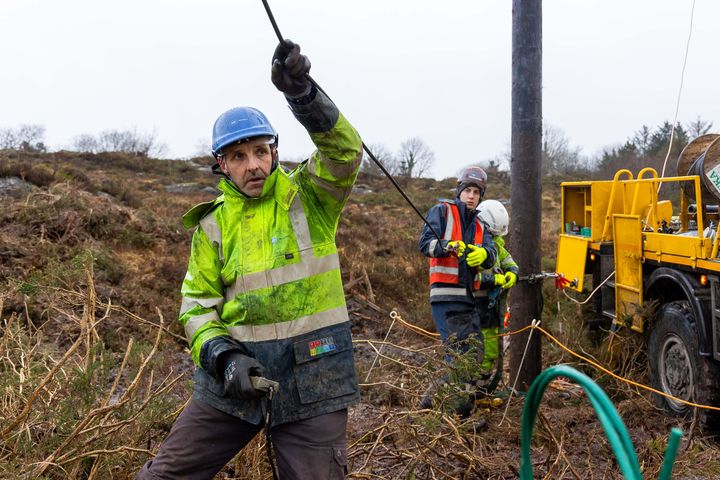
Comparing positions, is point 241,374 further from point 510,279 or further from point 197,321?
point 510,279

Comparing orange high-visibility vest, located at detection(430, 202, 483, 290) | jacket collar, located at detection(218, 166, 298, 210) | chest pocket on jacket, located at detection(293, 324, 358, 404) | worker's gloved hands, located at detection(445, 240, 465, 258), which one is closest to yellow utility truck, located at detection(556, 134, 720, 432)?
orange high-visibility vest, located at detection(430, 202, 483, 290)

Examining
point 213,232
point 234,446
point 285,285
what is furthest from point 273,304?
point 234,446

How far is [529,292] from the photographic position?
203 inches

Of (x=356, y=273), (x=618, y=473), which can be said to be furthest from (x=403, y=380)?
(x=356, y=273)

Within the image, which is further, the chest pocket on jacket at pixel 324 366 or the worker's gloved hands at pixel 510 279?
the worker's gloved hands at pixel 510 279

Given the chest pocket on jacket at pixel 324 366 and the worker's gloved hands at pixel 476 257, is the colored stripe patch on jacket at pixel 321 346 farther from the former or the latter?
the worker's gloved hands at pixel 476 257

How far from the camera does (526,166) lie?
195 inches

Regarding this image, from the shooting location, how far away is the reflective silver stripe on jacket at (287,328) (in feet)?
7.91

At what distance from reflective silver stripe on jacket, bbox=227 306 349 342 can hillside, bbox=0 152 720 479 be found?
0.90 metres

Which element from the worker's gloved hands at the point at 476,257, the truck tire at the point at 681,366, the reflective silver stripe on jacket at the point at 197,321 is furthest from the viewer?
the worker's gloved hands at the point at 476,257

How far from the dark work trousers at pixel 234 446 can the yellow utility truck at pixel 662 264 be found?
3.01 m

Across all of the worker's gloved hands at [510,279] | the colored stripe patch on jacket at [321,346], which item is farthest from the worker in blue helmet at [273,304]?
the worker's gloved hands at [510,279]

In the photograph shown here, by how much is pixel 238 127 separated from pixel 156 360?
87.8 inches

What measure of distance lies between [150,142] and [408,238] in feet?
124
